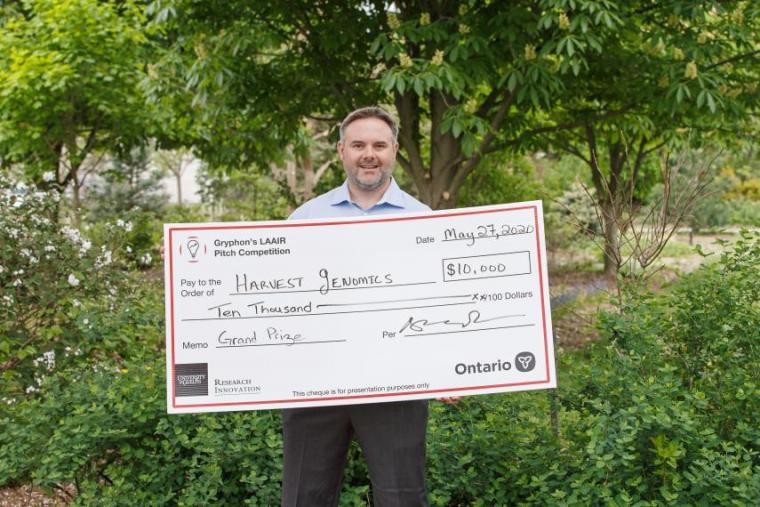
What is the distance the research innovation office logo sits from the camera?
2.82 meters

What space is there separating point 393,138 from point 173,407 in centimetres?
116

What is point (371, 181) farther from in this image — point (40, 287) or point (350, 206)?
point (40, 287)

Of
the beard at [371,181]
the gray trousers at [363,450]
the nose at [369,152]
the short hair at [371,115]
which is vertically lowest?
the gray trousers at [363,450]

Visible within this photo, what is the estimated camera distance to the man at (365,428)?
2.73m

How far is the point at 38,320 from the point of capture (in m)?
5.43

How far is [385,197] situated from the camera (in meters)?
2.87

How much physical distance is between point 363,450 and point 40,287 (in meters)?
3.32

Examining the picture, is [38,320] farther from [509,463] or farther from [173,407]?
[509,463]

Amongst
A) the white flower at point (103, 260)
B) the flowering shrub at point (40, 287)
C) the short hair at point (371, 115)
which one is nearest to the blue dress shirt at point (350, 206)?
the short hair at point (371, 115)

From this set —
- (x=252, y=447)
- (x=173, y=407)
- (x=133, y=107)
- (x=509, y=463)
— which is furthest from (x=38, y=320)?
(x=133, y=107)

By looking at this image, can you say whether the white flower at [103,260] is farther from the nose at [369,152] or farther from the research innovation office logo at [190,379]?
the nose at [369,152]

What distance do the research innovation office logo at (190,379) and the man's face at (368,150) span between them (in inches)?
32.8
